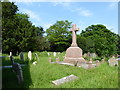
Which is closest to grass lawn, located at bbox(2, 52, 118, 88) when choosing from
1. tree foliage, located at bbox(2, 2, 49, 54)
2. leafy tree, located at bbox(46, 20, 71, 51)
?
tree foliage, located at bbox(2, 2, 49, 54)

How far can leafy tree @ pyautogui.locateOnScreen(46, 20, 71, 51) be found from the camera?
3572 centimetres


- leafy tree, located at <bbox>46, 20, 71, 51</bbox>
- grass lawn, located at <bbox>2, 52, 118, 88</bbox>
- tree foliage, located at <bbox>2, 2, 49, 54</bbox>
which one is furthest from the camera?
leafy tree, located at <bbox>46, 20, 71, 51</bbox>

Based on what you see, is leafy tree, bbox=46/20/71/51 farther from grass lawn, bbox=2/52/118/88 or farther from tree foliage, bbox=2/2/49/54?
grass lawn, bbox=2/52/118/88

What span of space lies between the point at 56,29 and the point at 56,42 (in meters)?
4.56

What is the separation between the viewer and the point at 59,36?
36.4 metres

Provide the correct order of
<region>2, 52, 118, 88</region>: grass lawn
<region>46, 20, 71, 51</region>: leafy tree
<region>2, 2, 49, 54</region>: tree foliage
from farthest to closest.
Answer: <region>46, 20, 71, 51</region>: leafy tree < <region>2, 2, 49, 54</region>: tree foliage < <region>2, 52, 118, 88</region>: grass lawn

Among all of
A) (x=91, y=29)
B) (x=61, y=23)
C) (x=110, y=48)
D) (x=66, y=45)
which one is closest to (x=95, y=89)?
(x=110, y=48)

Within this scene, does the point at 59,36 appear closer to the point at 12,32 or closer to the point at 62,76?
the point at 12,32

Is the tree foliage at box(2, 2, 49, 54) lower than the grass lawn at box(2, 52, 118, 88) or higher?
higher

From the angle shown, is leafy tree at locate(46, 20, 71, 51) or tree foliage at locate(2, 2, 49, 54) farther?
leafy tree at locate(46, 20, 71, 51)

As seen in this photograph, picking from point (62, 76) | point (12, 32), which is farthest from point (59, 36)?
point (62, 76)

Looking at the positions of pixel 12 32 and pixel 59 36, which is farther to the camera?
pixel 59 36

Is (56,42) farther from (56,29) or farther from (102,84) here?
(102,84)

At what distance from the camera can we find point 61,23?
3762 cm
